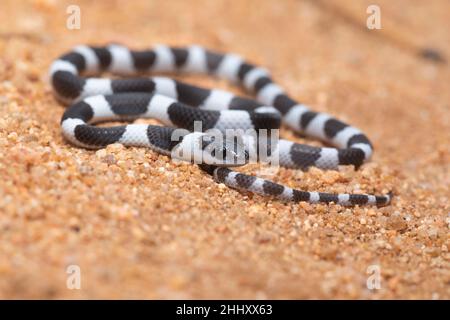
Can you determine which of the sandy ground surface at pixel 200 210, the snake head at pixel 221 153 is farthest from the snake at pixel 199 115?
the sandy ground surface at pixel 200 210

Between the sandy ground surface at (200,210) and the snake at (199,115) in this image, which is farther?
the snake at (199,115)

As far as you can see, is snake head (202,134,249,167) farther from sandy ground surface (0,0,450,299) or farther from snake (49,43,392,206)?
sandy ground surface (0,0,450,299)

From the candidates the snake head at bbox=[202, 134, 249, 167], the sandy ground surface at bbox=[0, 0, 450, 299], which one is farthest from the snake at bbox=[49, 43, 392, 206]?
the sandy ground surface at bbox=[0, 0, 450, 299]

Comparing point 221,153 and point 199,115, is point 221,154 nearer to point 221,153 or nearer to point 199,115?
point 221,153

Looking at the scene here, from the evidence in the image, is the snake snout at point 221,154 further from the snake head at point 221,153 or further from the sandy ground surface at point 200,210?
the sandy ground surface at point 200,210

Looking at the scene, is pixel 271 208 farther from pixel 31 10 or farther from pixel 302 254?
pixel 31 10

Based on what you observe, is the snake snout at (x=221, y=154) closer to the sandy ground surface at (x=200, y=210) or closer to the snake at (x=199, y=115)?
the snake at (x=199, y=115)

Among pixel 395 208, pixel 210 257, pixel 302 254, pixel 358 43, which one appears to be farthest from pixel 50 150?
pixel 358 43
